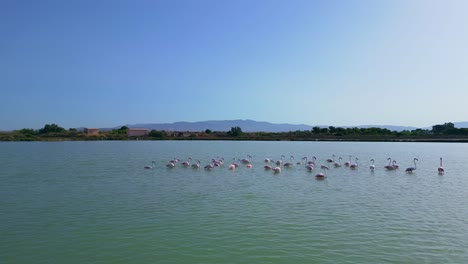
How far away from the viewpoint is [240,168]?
104 ft

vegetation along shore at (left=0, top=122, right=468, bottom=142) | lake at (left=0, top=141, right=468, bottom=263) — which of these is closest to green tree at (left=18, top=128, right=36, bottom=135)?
vegetation along shore at (left=0, top=122, right=468, bottom=142)

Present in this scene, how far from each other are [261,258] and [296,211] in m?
5.32

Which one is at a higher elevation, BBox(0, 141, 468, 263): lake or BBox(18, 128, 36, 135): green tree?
BBox(18, 128, 36, 135): green tree

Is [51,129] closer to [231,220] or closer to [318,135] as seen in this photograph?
[318,135]

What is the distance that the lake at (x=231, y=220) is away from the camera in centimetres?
1038

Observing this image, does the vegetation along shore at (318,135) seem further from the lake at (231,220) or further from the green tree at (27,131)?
the lake at (231,220)

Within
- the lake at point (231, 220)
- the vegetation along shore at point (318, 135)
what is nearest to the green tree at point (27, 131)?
the vegetation along shore at point (318, 135)

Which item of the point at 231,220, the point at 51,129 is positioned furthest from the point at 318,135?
the point at 231,220

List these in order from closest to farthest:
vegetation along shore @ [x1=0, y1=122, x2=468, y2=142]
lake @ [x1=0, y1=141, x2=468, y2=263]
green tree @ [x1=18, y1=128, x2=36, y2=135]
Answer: lake @ [x1=0, y1=141, x2=468, y2=263] < vegetation along shore @ [x1=0, y1=122, x2=468, y2=142] < green tree @ [x1=18, y1=128, x2=36, y2=135]

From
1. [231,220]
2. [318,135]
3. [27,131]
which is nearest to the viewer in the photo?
[231,220]

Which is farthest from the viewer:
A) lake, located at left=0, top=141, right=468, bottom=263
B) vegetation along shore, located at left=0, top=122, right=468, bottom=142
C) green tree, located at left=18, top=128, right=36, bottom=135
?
green tree, located at left=18, top=128, right=36, bottom=135

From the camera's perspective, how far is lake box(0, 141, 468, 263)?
10375mm

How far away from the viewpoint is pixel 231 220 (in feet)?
44.8

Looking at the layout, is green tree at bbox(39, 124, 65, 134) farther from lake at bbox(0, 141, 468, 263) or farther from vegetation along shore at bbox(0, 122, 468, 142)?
lake at bbox(0, 141, 468, 263)
